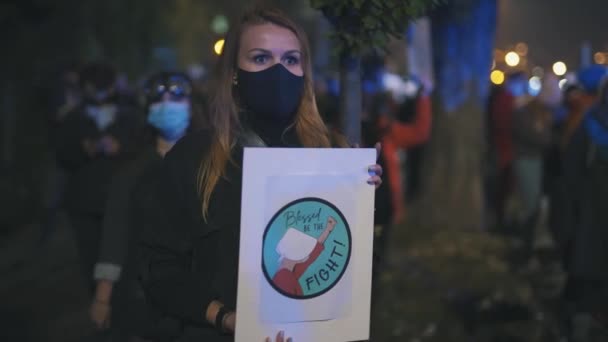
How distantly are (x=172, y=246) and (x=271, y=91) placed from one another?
1.80 feet

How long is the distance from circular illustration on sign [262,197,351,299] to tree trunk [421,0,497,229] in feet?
21.9

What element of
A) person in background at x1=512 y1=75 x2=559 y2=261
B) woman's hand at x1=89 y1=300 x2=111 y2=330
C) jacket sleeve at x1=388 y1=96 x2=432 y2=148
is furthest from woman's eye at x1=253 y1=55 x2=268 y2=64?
person in background at x1=512 y1=75 x2=559 y2=261

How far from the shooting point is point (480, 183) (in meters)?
9.27

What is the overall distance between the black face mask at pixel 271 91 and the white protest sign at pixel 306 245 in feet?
0.89

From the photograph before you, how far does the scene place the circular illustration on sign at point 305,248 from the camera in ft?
7.91

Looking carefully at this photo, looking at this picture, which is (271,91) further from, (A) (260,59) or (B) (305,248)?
(B) (305,248)

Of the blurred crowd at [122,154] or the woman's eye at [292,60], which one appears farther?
the blurred crowd at [122,154]

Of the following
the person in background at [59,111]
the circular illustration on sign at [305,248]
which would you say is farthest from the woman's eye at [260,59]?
the person in background at [59,111]

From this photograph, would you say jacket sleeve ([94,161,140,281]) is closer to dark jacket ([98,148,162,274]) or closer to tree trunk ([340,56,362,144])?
dark jacket ([98,148,162,274])

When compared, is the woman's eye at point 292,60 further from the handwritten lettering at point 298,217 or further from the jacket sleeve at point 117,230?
the jacket sleeve at point 117,230

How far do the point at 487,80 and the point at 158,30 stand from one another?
12.3 m

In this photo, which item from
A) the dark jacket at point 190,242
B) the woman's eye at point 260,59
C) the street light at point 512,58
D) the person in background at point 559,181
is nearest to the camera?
the dark jacket at point 190,242

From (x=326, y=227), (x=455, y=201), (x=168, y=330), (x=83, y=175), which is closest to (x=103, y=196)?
(x=83, y=175)

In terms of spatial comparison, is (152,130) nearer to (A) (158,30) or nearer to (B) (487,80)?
(B) (487,80)
